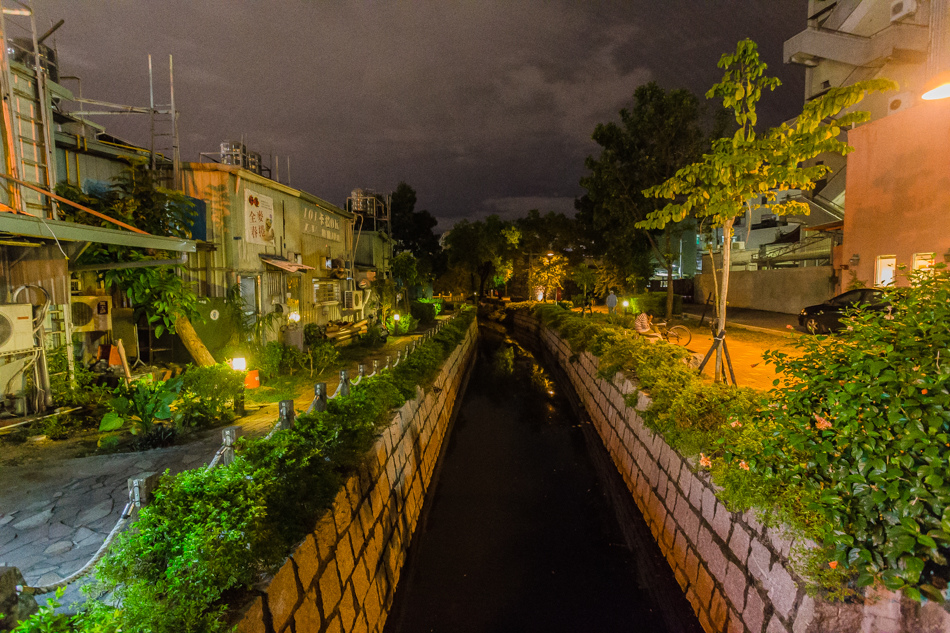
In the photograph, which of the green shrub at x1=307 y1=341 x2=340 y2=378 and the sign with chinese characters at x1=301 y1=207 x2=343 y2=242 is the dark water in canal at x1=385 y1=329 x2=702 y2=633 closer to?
the green shrub at x1=307 y1=341 x2=340 y2=378

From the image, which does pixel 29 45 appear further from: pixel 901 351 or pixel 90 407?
pixel 901 351

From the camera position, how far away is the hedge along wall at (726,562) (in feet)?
10.7

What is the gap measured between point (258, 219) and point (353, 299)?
741 centimetres

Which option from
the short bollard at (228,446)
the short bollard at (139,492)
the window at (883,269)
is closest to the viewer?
the short bollard at (139,492)

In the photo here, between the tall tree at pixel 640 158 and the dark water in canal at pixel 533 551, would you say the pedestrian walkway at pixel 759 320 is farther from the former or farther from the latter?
the dark water in canal at pixel 533 551

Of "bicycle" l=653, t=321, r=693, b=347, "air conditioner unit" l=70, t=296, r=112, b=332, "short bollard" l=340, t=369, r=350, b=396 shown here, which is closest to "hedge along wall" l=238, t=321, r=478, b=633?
"short bollard" l=340, t=369, r=350, b=396

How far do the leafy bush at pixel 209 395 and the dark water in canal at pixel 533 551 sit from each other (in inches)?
160

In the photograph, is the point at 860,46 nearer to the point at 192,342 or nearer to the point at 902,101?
the point at 902,101

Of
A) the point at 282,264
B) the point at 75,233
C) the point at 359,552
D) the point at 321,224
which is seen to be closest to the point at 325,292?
the point at 321,224

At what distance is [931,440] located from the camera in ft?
9.11

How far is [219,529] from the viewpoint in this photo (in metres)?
3.17

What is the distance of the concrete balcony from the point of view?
74.9 feet

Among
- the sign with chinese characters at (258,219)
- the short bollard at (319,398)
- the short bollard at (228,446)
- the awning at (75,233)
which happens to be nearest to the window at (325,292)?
the sign with chinese characters at (258,219)

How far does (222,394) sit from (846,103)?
11.1m
